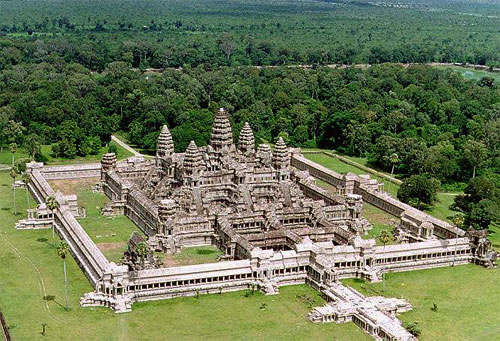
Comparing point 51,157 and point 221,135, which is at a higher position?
point 221,135

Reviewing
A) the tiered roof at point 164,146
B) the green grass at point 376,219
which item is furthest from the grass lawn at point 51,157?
the green grass at point 376,219

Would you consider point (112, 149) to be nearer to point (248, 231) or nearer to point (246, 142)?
point (246, 142)

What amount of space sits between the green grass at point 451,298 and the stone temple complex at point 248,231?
5.70 ft

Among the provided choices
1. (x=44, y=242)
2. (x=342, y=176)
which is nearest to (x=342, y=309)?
(x=44, y=242)

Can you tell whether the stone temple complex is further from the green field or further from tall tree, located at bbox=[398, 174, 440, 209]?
tall tree, located at bbox=[398, 174, 440, 209]

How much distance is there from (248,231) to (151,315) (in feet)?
77.9

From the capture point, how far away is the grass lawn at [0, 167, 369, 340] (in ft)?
218

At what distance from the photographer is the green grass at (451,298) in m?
68.6

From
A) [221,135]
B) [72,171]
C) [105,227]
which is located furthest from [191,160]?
[72,171]

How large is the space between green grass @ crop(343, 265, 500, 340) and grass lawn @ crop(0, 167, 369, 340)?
680 cm

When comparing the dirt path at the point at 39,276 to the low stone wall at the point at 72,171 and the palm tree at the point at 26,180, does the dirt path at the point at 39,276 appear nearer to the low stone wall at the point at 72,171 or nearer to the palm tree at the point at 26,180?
the palm tree at the point at 26,180

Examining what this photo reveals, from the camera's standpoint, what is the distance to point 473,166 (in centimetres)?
12069

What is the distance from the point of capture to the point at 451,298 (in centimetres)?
7562

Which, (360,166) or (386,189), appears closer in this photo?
(386,189)
